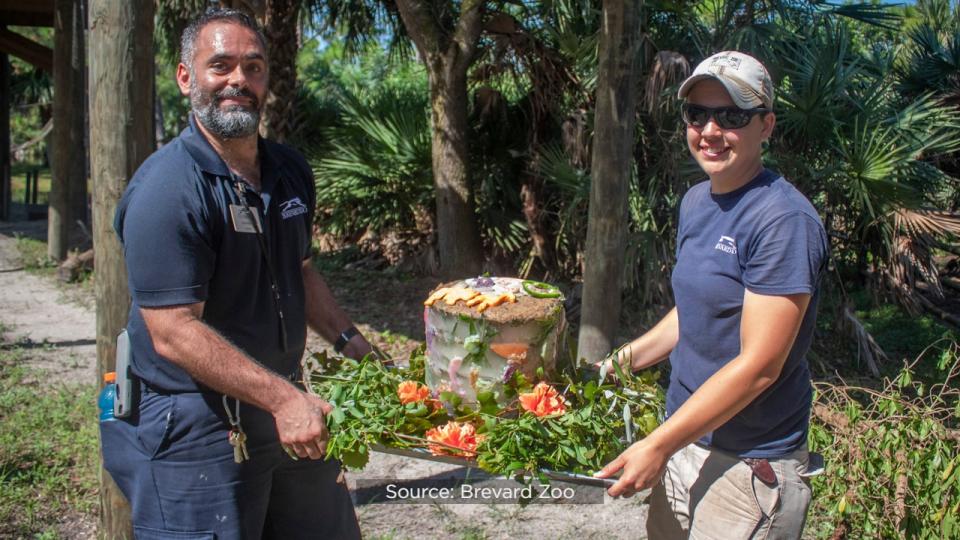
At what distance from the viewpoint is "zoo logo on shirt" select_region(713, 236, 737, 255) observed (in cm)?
214

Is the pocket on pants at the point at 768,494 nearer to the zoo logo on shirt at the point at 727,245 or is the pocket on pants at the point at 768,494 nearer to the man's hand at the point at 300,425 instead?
the zoo logo on shirt at the point at 727,245

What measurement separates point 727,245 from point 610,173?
291cm

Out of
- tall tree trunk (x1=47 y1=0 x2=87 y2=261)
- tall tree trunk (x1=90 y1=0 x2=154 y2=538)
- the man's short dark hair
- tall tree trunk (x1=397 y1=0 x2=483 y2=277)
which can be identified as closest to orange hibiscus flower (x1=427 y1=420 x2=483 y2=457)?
the man's short dark hair

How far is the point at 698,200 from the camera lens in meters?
2.37

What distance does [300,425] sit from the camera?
2.29m

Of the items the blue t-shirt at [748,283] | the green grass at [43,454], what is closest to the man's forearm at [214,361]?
the blue t-shirt at [748,283]

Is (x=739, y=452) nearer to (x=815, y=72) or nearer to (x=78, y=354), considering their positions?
(x=815, y=72)

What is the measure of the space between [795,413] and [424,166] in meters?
7.39

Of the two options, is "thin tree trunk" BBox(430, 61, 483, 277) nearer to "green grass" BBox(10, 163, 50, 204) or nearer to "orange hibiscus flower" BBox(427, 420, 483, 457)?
"orange hibiscus flower" BBox(427, 420, 483, 457)

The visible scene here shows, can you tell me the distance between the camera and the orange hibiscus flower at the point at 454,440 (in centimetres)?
235

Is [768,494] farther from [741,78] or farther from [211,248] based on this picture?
[211,248]

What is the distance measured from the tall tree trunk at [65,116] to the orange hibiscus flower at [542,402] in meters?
9.96

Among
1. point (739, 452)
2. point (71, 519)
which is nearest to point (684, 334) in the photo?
point (739, 452)

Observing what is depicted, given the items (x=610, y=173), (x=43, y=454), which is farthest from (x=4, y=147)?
(x=610, y=173)
